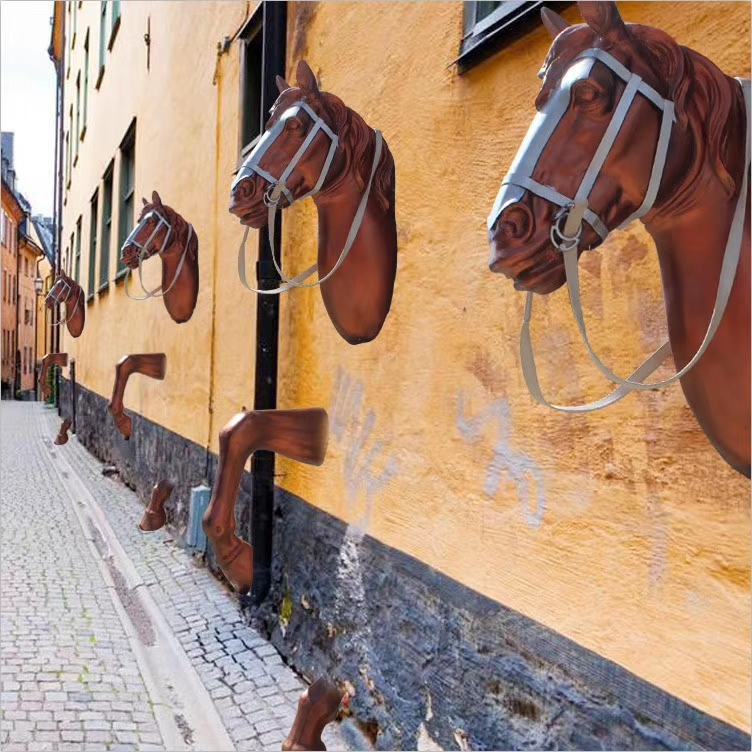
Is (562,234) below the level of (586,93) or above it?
below

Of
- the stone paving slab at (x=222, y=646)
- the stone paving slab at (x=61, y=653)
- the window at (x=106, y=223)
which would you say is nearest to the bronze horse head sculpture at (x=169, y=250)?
the stone paving slab at (x=222, y=646)

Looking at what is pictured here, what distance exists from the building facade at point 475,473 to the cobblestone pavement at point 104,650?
0.31 m

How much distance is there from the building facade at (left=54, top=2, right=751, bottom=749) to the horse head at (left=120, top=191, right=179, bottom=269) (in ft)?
2.08

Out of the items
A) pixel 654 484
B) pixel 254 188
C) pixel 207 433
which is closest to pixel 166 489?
pixel 254 188

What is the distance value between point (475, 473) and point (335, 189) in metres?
1.05

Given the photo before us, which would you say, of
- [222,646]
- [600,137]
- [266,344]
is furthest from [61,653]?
[600,137]

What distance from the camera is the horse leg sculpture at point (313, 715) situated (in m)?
1.69

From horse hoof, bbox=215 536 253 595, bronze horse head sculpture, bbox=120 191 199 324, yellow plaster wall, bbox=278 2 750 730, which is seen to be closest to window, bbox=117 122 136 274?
bronze horse head sculpture, bbox=120 191 199 324

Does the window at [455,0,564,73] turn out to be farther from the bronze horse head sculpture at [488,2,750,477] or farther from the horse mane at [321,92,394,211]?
the bronze horse head sculpture at [488,2,750,477]

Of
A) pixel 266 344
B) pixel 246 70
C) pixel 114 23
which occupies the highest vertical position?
pixel 114 23

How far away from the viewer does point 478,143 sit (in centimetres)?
275

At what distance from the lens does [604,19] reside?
1275mm

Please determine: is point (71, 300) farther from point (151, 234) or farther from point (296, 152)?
point (296, 152)

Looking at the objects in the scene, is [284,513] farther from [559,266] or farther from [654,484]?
[559,266]
